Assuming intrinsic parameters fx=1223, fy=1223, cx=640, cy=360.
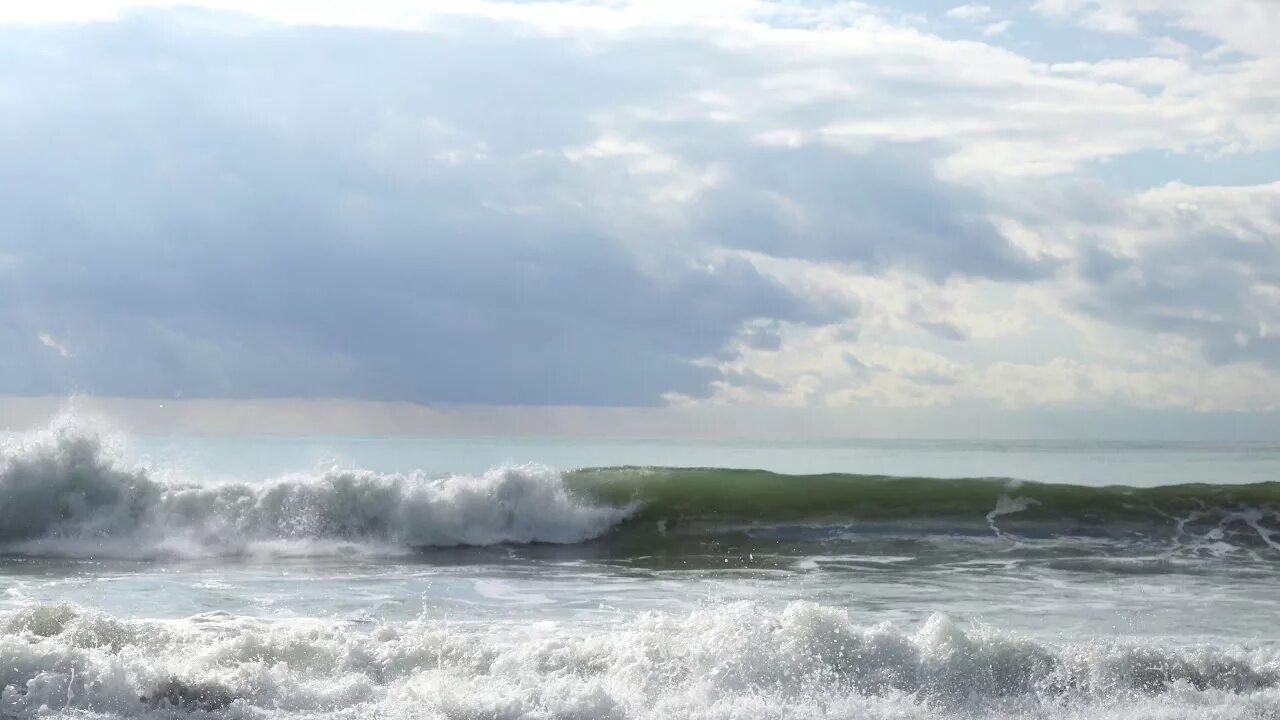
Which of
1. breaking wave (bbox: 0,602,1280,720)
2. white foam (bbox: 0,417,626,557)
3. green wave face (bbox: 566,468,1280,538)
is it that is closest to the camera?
breaking wave (bbox: 0,602,1280,720)

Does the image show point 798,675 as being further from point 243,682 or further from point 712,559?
point 712,559

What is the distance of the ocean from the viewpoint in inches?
410

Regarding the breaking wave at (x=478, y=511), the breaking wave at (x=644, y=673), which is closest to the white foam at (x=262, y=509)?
the breaking wave at (x=478, y=511)

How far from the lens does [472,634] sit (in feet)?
40.4

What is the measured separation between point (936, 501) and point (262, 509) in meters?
12.9

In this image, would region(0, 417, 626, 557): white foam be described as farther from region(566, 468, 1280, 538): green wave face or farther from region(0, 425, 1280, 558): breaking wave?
region(566, 468, 1280, 538): green wave face

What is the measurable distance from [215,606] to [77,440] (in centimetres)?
1059

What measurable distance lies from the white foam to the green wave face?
1.66 metres

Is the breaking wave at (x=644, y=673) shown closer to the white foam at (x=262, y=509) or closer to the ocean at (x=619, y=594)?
the ocean at (x=619, y=594)

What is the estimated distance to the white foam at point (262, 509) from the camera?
21.6 m

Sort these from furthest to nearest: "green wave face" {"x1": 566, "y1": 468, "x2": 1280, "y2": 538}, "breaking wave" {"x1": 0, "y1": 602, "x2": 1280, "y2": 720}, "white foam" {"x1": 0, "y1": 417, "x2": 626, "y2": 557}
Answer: "green wave face" {"x1": 566, "y1": 468, "x2": 1280, "y2": 538}, "white foam" {"x1": 0, "y1": 417, "x2": 626, "y2": 557}, "breaking wave" {"x1": 0, "y1": 602, "x2": 1280, "y2": 720}

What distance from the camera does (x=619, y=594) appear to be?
52.0 ft

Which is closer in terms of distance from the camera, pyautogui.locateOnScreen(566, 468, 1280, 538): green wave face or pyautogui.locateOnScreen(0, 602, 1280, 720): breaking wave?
pyautogui.locateOnScreen(0, 602, 1280, 720): breaking wave

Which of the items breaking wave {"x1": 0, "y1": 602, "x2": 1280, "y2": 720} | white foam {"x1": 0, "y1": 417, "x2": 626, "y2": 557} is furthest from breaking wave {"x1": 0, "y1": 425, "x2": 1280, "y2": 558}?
breaking wave {"x1": 0, "y1": 602, "x2": 1280, "y2": 720}
